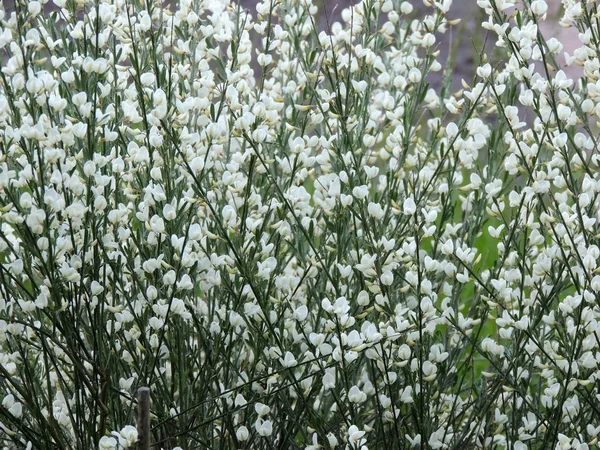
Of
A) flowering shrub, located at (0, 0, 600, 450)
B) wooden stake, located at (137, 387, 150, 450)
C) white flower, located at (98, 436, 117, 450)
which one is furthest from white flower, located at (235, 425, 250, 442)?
wooden stake, located at (137, 387, 150, 450)

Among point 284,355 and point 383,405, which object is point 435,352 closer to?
point 383,405

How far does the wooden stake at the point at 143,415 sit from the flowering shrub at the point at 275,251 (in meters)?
0.16

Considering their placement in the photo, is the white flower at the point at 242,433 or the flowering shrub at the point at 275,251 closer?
the flowering shrub at the point at 275,251

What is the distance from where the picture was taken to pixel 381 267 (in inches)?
85.0

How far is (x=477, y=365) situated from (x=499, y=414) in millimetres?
1354

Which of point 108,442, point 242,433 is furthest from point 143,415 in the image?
point 242,433

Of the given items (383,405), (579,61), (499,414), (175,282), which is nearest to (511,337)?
(499,414)

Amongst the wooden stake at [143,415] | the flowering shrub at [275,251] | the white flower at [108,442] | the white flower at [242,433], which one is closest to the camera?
the wooden stake at [143,415]

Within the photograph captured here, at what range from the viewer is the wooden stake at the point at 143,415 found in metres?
1.71

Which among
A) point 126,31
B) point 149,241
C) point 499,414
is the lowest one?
point 499,414

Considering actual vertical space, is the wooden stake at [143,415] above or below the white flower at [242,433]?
below

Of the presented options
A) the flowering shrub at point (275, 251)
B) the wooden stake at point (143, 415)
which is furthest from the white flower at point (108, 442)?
the wooden stake at point (143, 415)

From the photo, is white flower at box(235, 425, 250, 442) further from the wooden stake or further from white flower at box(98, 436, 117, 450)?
the wooden stake

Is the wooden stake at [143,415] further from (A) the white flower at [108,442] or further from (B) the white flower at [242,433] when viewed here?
(B) the white flower at [242,433]
